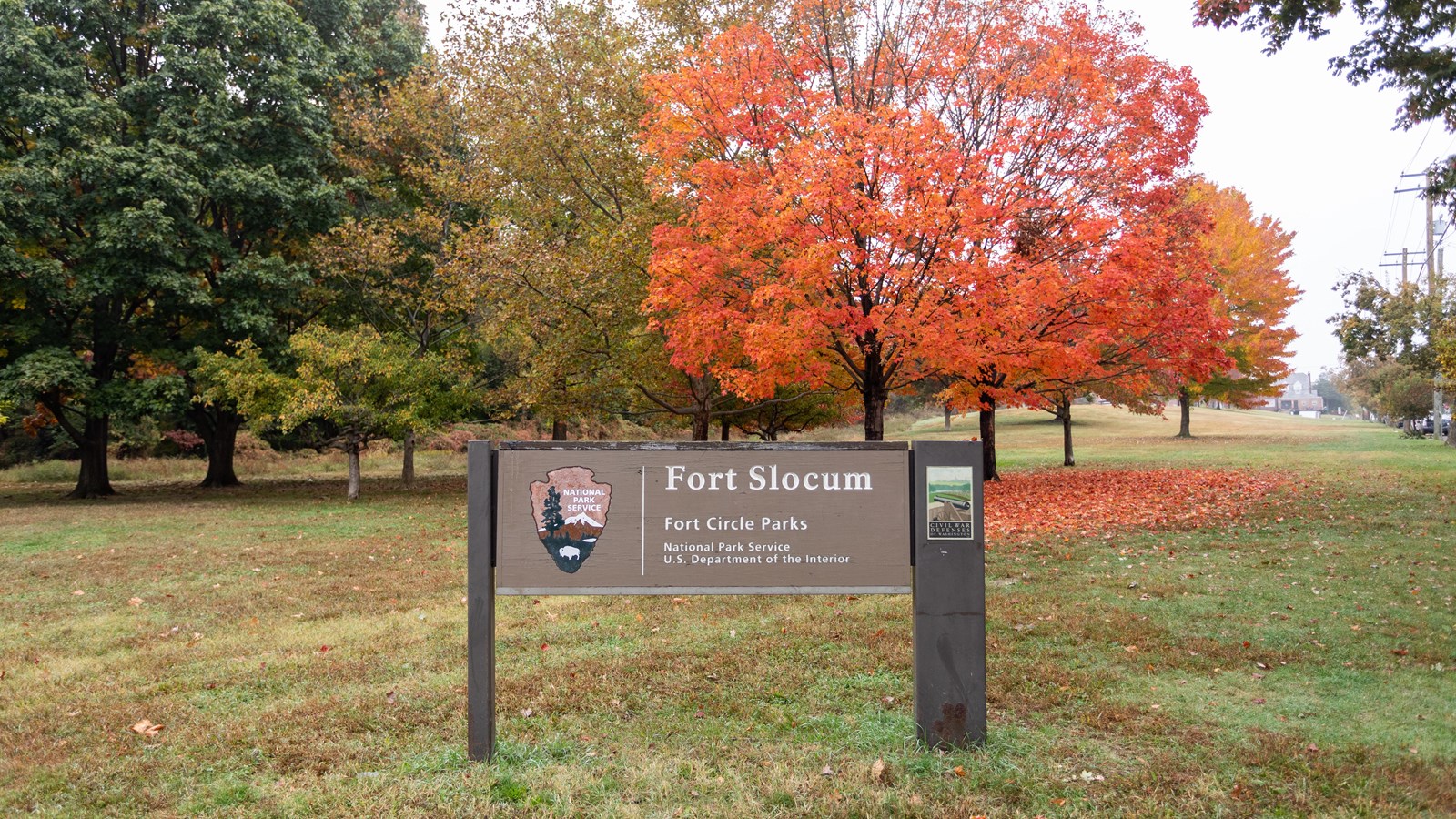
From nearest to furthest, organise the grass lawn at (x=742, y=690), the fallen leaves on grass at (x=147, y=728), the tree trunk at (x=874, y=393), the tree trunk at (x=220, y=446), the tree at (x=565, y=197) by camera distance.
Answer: the grass lawn at (x=742, y=690)
the fallen leaves on grass at (x=147, y=728)
the tree trunk at (x=874, y=393)
the tree at (x=565, y=197)
the tree trunk at (x=220, y=446)

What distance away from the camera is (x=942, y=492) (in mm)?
4758

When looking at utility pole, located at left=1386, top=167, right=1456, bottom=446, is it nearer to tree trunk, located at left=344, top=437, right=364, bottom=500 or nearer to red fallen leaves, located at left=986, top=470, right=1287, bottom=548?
red fallen leaves, located at left=986, top=470, right=1287, bottom=548

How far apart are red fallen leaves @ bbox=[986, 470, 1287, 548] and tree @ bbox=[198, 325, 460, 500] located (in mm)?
12596

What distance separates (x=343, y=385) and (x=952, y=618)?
18.0 m

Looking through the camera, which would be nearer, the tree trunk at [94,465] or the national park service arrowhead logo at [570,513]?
the national park service arrowhead logo at [570,513]

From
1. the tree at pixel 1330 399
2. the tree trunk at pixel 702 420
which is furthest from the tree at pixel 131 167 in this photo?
the tree at pixel 1330 399

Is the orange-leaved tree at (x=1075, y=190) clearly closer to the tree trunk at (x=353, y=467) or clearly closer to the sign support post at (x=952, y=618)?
the sign support post at (x=952, y=618)

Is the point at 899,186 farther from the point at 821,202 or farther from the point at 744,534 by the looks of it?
the point at 744,534

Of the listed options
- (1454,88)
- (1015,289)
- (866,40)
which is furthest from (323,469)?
(1454,88)

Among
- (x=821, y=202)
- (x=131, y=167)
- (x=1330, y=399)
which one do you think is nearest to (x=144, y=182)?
(x=131, y=167)

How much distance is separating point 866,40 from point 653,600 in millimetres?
12192

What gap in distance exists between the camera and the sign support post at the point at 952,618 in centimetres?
471

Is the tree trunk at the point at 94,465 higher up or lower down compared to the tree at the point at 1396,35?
lower down

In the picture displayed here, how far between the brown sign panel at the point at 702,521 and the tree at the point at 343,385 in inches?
628
